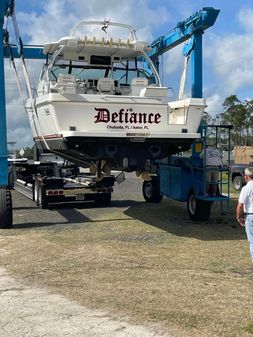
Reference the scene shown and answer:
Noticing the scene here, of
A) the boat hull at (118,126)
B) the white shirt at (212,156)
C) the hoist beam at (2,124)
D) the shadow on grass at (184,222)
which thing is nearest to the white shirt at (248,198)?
the shadow on grass at (184,222)

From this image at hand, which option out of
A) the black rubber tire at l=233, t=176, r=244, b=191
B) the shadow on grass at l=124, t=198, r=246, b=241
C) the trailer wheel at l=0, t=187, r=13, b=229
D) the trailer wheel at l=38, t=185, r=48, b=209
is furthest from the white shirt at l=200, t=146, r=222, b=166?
the black rubber tire at l=233, t=176, r=244, b=191

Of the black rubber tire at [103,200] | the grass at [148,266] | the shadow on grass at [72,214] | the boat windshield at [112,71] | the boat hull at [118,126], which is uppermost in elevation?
the boat windshield at [112,71]

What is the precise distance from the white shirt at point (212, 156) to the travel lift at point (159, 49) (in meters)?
1.91

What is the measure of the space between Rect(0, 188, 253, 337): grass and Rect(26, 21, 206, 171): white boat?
1655mm

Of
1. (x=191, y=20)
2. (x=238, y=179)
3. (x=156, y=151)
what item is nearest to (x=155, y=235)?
(x=156, y=151)

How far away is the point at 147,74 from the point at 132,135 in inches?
95.7

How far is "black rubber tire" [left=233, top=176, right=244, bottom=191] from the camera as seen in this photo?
2117 centimetres

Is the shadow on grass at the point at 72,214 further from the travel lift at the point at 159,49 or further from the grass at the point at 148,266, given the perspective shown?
the travel lift at the point at 159,49

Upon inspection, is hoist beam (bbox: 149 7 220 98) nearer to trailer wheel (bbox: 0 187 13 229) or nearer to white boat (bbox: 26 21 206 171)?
white boat (bbox: 26 21 206 171)

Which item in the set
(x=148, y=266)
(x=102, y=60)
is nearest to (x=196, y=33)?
(x=102, y=60)

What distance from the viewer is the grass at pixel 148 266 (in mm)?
5457

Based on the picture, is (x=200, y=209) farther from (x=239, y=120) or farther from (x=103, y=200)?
(x=239, y=120)

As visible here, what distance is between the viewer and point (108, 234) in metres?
10.3

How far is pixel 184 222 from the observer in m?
11.9
